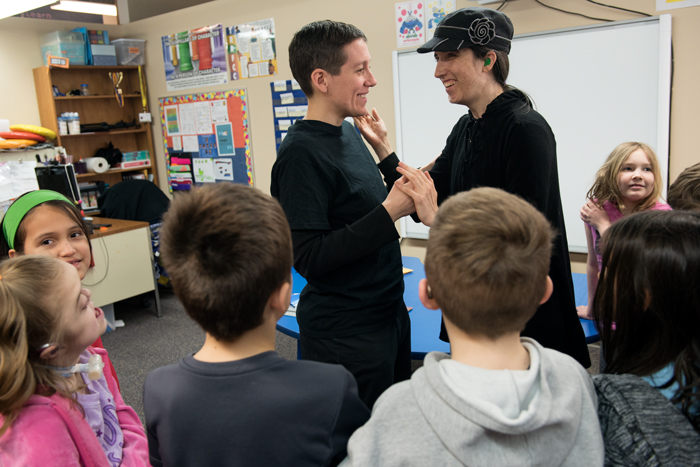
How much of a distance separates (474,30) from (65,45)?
4.82m

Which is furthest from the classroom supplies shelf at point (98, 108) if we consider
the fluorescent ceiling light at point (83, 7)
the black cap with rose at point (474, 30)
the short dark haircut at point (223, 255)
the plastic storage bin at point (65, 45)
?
the short dark haircut at point (223, 255)

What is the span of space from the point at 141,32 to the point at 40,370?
5151mm

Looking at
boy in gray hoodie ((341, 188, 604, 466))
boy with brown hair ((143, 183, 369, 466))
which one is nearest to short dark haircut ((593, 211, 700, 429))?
boy in gray hoodie ((341, 188, 604, 466))

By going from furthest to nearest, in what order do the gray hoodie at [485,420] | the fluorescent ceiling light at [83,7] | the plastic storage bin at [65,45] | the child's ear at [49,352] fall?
the plastic storage bin at [65,45]
the fluorescent ceiling light at [83,7]
the child's ear at [49,352]
the gray hoodie at [485,420]

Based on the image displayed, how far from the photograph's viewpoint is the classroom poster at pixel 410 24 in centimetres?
345

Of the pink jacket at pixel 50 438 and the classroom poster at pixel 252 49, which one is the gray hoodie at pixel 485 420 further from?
the classroom poster at pixel 252 49

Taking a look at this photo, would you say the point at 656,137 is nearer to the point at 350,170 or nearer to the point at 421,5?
the point at 421,5

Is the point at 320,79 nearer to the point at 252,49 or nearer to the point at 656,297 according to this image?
the point at 656,297

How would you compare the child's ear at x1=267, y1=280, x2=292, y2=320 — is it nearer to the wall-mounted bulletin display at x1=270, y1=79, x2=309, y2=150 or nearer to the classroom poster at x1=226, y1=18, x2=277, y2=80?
the wall-mounted bulletin display at x1=270, y1=79, x2=309, y2=150

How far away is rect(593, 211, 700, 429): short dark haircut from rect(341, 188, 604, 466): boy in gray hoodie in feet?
0.62

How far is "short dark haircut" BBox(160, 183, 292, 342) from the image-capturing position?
783 mm

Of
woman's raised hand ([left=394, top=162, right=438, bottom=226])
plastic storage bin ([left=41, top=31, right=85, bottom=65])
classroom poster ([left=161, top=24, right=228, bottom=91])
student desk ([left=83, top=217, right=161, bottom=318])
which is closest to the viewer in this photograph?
woman's raised hand ([left=394, top=162, right=438, bottom=226])

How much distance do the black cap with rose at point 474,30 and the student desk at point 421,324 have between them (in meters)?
0.92

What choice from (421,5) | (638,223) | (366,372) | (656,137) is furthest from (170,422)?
(421,5)
